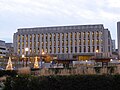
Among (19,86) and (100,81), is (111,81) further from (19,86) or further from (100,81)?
(19,86)

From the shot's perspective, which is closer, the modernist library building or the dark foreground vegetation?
the dark foreground vegetation

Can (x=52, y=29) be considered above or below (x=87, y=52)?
above

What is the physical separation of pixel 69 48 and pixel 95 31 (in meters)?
16.1

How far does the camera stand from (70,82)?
46.4 feet

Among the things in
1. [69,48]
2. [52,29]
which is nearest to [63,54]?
[69,48]

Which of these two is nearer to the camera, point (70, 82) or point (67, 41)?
point (70, 82)

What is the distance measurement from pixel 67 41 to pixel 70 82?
149298 mm

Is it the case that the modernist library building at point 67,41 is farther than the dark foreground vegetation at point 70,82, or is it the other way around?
the modernist library building at point 67,41

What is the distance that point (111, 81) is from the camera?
535 inches

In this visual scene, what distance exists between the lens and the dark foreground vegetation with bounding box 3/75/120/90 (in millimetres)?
13630

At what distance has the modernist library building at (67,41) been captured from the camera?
157375mm

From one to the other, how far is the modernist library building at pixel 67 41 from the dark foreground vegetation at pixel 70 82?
13853 cm

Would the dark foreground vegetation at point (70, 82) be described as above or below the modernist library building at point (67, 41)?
below

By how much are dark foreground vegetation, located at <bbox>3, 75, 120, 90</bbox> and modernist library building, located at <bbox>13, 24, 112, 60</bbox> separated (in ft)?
454
